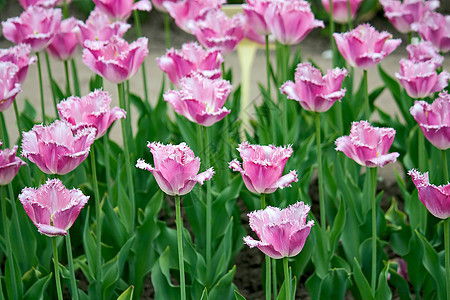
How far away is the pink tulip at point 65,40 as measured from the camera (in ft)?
6.97

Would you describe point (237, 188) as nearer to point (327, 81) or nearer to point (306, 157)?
point (306, 157)

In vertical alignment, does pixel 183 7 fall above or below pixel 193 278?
above

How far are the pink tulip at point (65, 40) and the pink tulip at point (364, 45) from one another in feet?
2.51

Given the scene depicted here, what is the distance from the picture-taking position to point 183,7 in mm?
2207

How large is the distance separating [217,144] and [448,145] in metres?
0.82

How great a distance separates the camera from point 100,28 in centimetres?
201

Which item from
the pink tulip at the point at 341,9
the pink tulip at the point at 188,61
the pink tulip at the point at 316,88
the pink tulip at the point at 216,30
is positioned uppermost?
the pink tulip at the point at 316,88

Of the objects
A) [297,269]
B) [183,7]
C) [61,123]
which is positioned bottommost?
[297,269]

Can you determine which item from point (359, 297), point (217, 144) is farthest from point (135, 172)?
point (359, 297)

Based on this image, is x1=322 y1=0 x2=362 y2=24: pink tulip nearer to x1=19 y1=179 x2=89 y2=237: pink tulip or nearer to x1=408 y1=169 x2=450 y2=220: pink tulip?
x1=408 y1=169 x2=450 y2=220: pink tulip

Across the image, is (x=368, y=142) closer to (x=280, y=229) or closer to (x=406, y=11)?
(x=280, y=229)

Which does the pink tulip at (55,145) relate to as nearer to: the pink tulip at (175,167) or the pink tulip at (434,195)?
the pink tulip at (175,167)

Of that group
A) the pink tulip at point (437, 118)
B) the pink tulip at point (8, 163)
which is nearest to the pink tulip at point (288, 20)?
the pink tulip at point (437, 118)

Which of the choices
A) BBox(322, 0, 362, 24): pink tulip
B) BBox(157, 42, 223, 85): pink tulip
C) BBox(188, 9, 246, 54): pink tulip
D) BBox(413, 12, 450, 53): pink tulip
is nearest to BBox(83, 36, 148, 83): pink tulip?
BBox(157, 42, 223, 85): pink tulip
